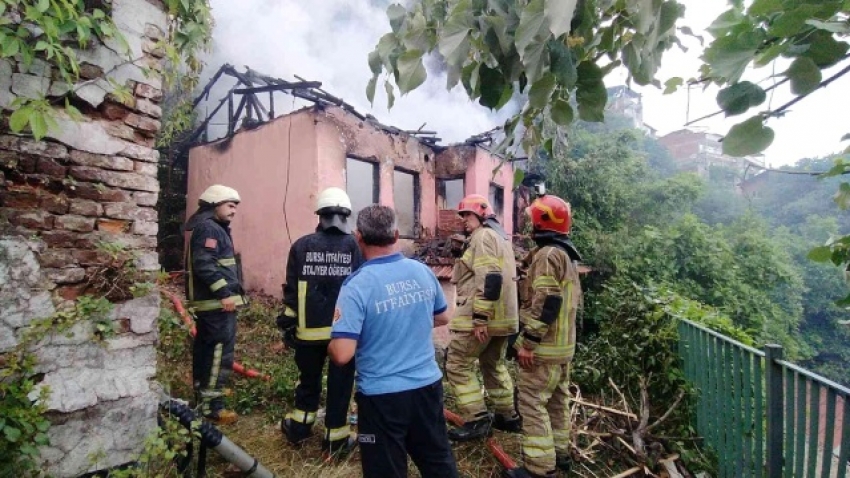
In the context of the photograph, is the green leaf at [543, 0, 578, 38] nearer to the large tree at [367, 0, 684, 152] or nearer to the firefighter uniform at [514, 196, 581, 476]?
the large tree at [367, 0, 684, 152]

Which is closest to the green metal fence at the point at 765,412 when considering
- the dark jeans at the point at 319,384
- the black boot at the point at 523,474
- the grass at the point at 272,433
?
the grass at the point at 272,433

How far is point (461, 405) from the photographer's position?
372 centimetres

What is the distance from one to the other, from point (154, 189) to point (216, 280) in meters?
1.30

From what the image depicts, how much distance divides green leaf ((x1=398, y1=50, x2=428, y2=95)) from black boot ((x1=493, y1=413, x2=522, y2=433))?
3567mm

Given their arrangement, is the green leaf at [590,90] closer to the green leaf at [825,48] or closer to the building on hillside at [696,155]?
the green leaf at [825,48]

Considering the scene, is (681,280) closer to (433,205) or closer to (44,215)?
(433,205)

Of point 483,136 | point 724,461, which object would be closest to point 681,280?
point 483,136

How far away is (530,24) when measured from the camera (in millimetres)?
842

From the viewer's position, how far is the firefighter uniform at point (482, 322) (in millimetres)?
3703

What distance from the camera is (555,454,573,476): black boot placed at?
3.33m

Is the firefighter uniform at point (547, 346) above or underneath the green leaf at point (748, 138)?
underneath

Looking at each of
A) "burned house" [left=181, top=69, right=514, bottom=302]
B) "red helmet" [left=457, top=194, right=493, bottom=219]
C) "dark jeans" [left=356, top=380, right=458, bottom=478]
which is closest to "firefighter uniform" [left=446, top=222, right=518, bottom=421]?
"red helmet" [left=457, top=194, right=493, bottom=219]

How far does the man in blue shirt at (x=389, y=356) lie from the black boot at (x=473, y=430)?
4.34 feet

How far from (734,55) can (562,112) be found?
354mm
